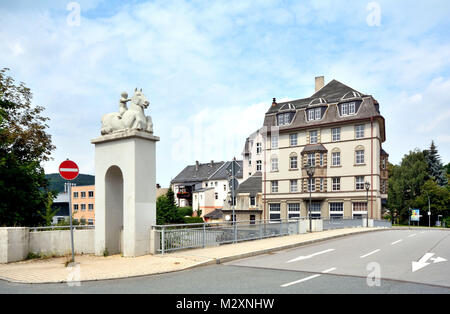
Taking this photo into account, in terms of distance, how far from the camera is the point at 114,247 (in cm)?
1296

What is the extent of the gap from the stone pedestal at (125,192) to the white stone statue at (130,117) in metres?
0.31

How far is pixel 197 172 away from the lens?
93500 mm

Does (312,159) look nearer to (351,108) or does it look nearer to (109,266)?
(351,108)

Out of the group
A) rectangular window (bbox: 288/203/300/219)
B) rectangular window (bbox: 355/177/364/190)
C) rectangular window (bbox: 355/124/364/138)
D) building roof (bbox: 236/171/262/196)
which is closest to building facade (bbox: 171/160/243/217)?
building roof (bbox: 236/171/262/196)

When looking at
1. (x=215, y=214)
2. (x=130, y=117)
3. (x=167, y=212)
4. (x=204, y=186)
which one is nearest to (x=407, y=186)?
(x=215, y=214)

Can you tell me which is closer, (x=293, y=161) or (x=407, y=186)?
(x=293, y=161)

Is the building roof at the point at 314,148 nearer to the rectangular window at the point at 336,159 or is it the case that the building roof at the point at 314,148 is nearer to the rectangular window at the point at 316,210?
the rectangular window at the point at 336,159

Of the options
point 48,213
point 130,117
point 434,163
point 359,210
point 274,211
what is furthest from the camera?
point 434,163

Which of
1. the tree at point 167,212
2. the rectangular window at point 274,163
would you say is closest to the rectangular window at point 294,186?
the rectangular window at point 274,163

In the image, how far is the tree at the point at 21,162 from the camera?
15836 millimetres

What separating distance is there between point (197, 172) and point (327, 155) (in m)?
49.3
